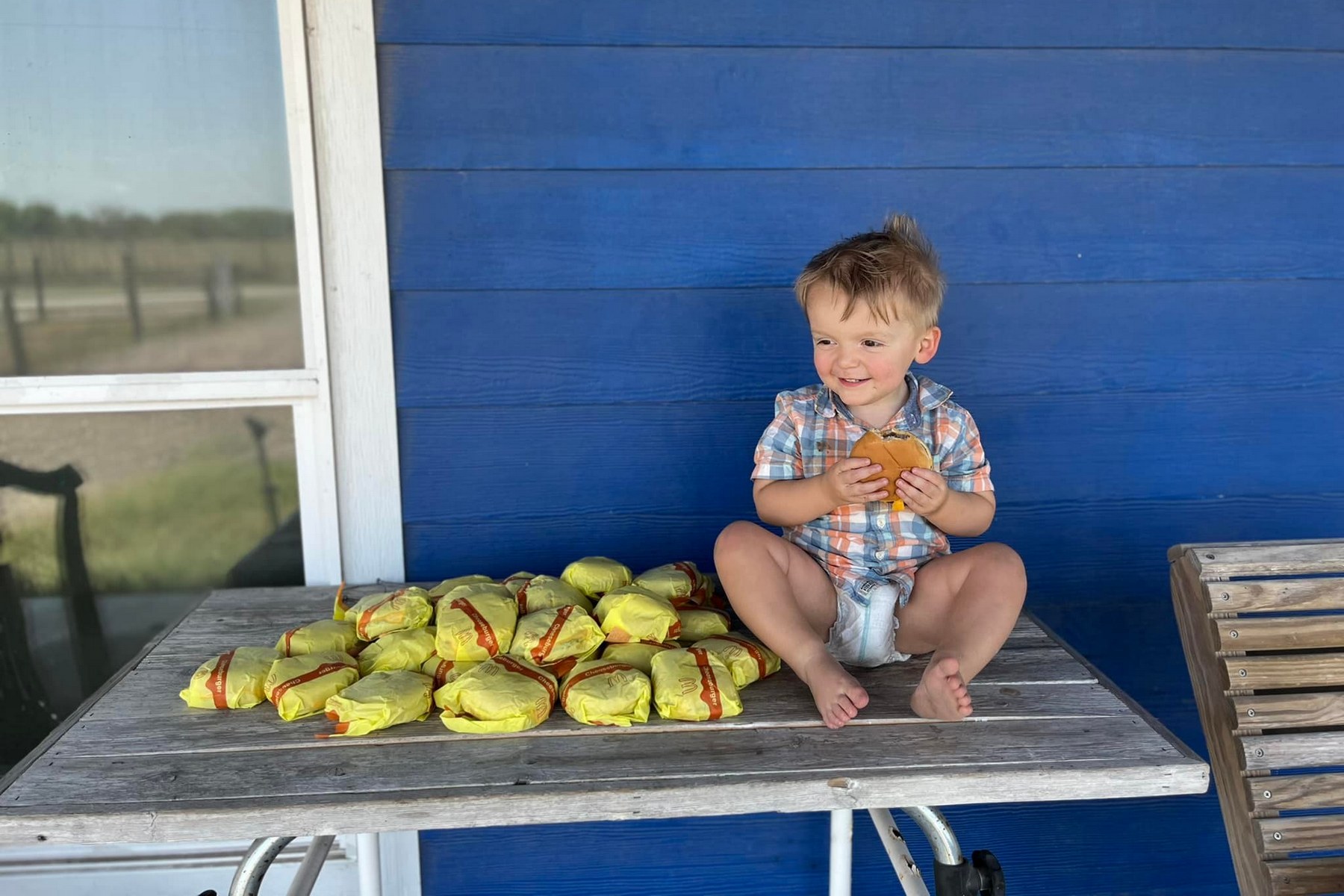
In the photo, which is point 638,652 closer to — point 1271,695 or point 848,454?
point 848,454

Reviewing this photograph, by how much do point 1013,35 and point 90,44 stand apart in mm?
1587

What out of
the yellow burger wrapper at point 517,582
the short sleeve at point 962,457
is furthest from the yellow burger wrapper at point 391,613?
the short sleeve at point 962,457

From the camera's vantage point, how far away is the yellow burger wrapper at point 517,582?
1.61 metres

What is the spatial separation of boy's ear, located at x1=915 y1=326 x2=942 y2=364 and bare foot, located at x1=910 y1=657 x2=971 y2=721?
49 cm

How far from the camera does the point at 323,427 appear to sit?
1.77 meters

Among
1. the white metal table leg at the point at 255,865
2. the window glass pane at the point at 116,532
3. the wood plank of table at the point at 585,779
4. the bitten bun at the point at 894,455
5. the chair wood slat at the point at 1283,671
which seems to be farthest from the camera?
the window glass pane at the point at 116,532

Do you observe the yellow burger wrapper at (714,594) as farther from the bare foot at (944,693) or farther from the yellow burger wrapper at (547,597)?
the bare foot at (944,693)

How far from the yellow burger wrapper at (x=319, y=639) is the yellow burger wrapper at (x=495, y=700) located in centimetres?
24

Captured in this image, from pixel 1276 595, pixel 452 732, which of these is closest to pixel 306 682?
pixel 452 732

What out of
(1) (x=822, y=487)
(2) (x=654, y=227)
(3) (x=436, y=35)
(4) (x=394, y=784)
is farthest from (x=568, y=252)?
(4) (x=394, y=784)

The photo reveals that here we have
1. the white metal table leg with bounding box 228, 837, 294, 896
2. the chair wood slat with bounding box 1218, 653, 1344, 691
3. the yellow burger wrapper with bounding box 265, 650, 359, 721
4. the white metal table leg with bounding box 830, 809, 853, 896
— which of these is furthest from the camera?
the white metal table leg with bounding box 830, 809, 853, 896

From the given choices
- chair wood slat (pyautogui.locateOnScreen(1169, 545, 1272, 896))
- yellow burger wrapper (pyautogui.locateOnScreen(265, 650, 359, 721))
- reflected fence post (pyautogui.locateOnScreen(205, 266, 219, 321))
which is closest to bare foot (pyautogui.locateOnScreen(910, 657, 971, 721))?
chair wood slat (pyautogui.locateOnScreen(1169, 545, 1272, 896))

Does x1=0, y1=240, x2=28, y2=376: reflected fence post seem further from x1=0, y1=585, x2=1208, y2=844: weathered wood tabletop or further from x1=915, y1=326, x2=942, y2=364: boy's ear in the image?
x1=915, y1=326, x2=942, y2=364: boy's ear

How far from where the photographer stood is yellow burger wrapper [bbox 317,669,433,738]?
50.3 inches
